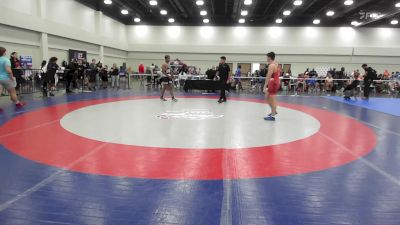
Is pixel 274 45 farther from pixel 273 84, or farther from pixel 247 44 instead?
pixel 273 84

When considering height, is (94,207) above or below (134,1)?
below

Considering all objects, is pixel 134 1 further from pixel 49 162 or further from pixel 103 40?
pixel 49 162

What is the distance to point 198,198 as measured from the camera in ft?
9.88

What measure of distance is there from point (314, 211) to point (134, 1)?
2080 cm

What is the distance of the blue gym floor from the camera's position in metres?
2.60

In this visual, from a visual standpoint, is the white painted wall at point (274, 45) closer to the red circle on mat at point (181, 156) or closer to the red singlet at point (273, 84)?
the red singlet at point (273, 84)

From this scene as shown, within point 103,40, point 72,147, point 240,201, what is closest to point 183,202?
point 240,201

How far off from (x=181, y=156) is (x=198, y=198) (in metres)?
1.41

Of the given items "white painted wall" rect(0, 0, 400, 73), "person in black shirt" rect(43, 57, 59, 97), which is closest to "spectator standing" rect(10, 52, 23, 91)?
"person in black shirt" rect(43, 57, 59, 97)

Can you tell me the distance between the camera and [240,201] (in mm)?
2955

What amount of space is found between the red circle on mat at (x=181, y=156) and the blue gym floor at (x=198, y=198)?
0.70ft

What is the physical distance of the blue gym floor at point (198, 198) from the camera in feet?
8.53

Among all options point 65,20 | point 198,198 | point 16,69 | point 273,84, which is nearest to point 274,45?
point 65,20

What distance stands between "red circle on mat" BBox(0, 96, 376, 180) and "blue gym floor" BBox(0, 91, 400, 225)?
214mm
